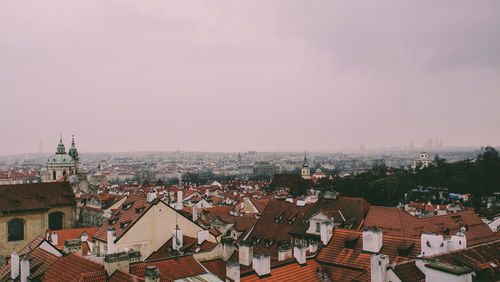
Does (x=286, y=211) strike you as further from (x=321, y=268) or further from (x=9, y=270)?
(x=9, y=270)

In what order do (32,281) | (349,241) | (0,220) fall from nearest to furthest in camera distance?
(32,281) → (349,241) → (0,220)

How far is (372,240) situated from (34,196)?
5426cm

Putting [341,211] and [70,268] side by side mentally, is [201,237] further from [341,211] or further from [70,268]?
[341,211]

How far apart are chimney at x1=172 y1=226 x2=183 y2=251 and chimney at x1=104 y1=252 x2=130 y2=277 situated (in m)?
10.4

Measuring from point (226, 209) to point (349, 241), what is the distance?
133ft

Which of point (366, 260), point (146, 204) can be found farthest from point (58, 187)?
point (366, 260)

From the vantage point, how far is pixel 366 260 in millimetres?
22922

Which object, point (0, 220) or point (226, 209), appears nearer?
point (0, 220)

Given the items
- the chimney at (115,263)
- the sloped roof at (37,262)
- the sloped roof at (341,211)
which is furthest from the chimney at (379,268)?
the sloped roof at (37,262)

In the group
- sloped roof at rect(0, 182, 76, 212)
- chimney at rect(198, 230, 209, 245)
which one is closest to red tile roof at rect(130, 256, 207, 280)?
chimney at rect(198, 230, 209, 245)

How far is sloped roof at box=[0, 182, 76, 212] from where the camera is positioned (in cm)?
5722

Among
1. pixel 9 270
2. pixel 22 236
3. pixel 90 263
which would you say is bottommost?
A: pixel 22 236

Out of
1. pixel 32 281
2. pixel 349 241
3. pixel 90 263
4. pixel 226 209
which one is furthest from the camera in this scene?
pixel 226 209

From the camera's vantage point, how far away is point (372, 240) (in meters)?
23.7
